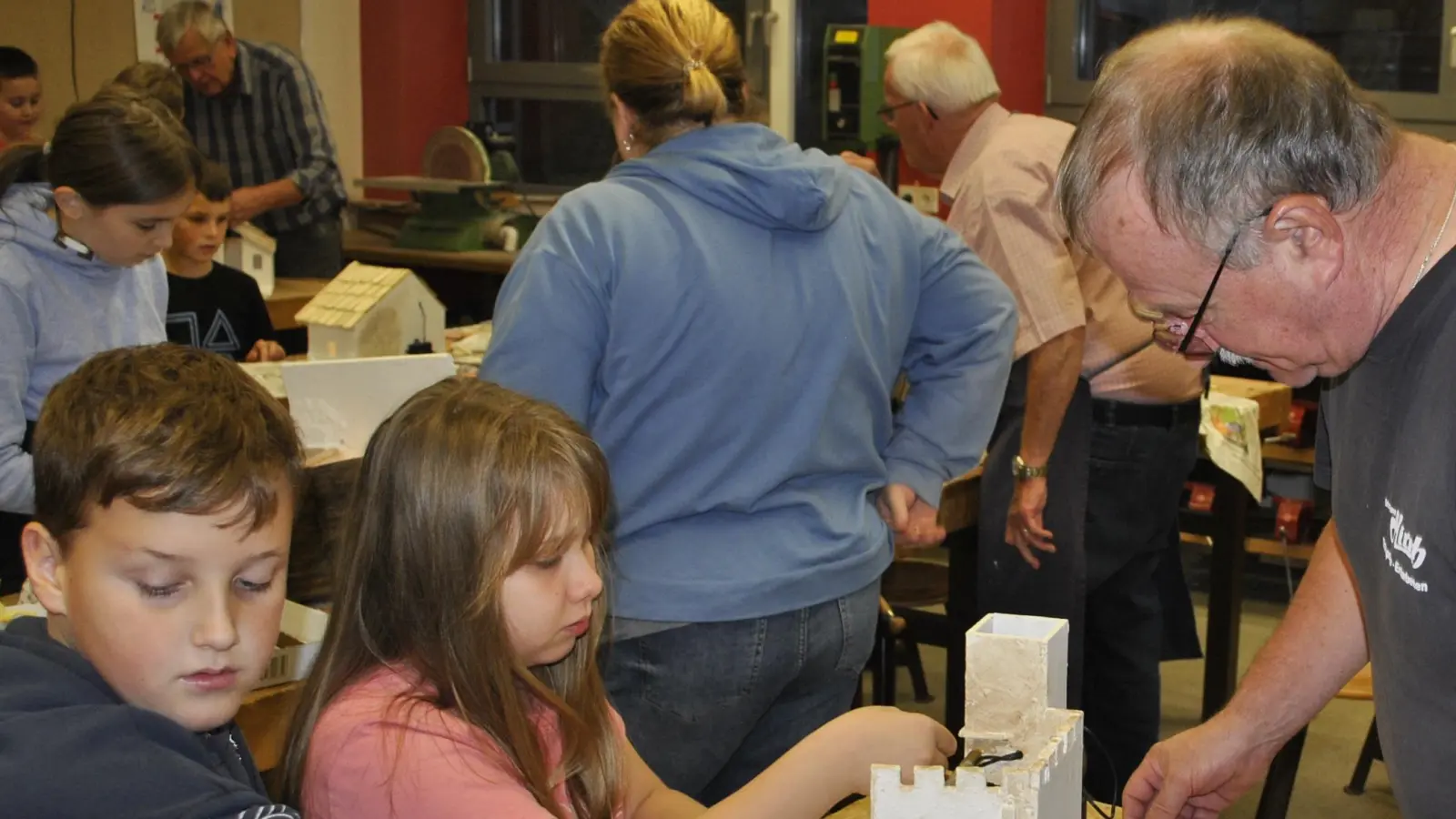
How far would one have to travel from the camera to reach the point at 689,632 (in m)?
2.12

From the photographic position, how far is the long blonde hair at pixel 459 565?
4.97 feet

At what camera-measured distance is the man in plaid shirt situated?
5.31 metres

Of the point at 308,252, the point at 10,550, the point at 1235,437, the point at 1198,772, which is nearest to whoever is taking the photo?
the point at 1198,772

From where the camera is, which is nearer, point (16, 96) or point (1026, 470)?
point (1026, 470)

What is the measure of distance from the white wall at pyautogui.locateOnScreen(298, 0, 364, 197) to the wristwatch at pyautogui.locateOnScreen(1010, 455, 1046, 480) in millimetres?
4320

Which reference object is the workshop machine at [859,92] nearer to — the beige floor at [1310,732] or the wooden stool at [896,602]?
the beige floor at [1310,732]

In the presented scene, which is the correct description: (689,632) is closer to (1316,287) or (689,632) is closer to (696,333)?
(696,333)

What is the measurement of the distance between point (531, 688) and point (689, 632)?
21.4 inches

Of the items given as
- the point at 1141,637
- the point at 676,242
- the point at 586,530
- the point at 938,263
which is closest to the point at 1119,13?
the point at 1141,637

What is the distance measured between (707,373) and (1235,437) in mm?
1879

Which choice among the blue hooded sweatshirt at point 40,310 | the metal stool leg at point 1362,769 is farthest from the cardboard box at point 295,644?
the metal stool leg at point 1362,769

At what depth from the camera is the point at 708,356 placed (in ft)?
6.89

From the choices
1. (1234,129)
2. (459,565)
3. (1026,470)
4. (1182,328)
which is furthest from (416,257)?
(1234,129)

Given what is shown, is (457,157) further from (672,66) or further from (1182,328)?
(1182,328)
